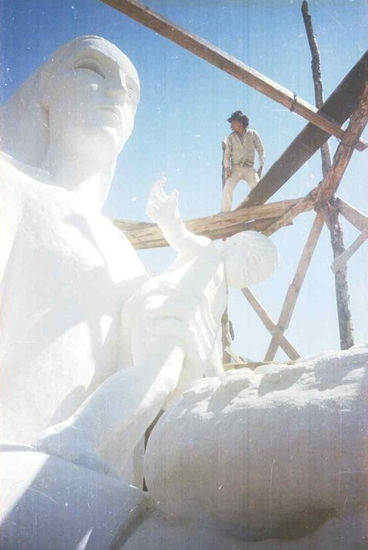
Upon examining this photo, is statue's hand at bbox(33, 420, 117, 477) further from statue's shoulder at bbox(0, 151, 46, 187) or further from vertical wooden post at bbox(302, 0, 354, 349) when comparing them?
vertical wooden post at bbox(302, 0, 354, 349)

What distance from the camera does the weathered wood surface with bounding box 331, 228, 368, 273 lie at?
4805 mm

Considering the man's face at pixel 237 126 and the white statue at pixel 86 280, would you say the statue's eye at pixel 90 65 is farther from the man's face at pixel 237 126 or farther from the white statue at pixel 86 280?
the man's face at pixel 237 126

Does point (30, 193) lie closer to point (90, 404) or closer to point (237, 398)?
point (90, 404)

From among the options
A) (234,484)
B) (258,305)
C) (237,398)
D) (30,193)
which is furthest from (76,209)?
(258,305)

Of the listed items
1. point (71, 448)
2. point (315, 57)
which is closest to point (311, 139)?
point (315, 57)

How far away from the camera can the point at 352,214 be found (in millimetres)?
5297

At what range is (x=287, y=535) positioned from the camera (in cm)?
116

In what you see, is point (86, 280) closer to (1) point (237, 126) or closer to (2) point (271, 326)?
(2) point (271, 326)

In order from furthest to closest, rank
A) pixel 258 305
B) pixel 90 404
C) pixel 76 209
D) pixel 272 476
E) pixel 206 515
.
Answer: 1. pixel 258 305
2. pixel 76 209
3. pixel 90 404
4. pixel 206 515
5. pixel 272 476

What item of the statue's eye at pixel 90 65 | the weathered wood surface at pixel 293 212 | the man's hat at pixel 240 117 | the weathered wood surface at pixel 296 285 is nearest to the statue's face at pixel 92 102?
the statue's eye at pixel 90 65

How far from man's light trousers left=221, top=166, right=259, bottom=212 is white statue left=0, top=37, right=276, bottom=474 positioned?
3.79m

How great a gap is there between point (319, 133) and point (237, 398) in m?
4.21

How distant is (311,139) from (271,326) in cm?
212

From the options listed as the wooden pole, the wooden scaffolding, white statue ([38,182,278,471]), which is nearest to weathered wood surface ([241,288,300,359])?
the wooden scaffolding
